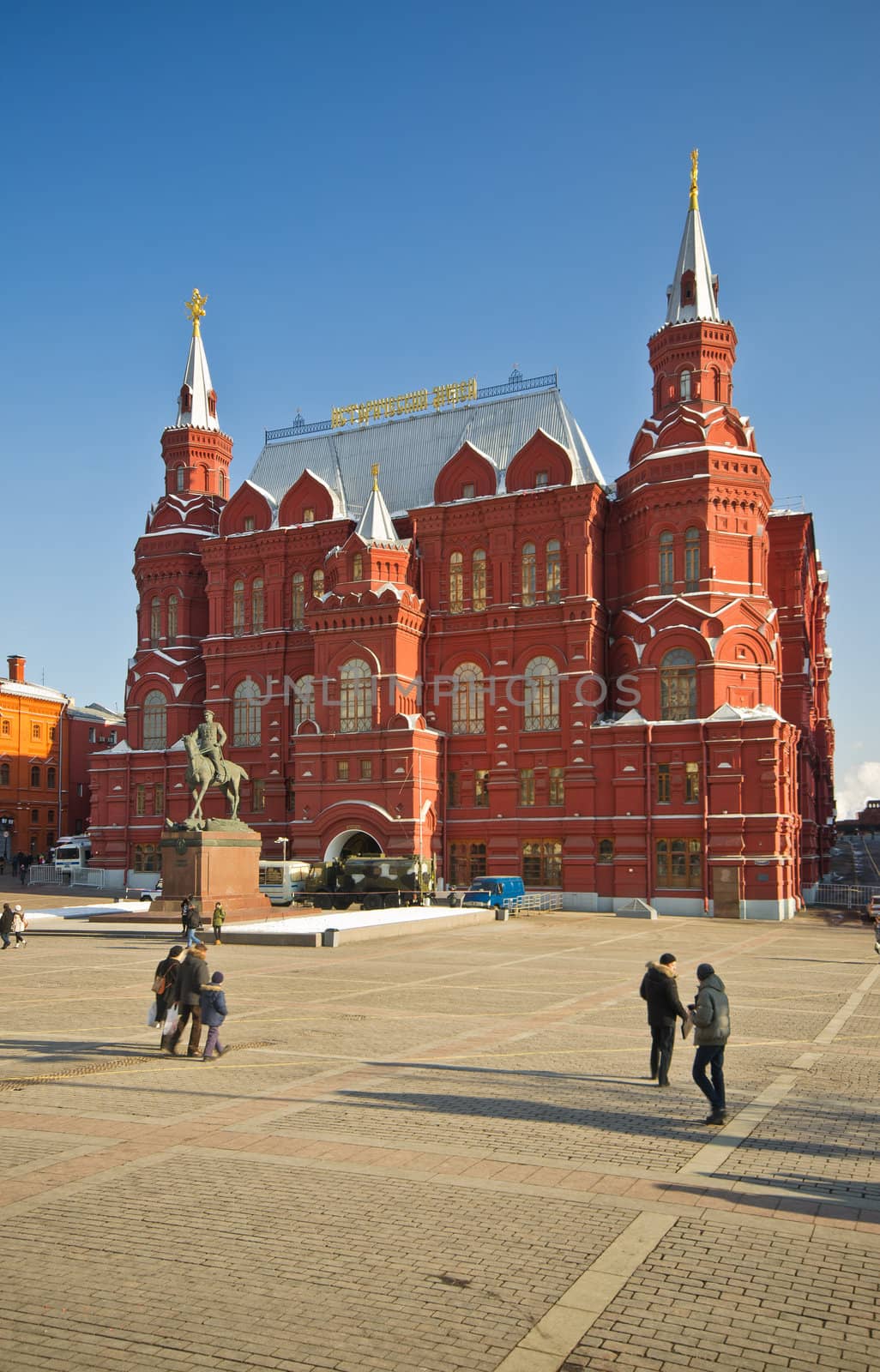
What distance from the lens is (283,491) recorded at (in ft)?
234

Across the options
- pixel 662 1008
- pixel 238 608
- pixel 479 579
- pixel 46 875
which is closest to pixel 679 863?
pixel 479 579

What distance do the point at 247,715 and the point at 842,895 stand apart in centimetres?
3551

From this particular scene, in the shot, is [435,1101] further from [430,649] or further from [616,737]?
[430,649]

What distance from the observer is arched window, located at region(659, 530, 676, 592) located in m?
57.0

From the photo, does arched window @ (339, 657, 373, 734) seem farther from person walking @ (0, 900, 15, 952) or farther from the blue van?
person walking @ (0, 900, 15, 952)

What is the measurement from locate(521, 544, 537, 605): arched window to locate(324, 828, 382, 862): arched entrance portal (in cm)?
1498

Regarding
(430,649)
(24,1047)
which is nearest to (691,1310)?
(24,1047)

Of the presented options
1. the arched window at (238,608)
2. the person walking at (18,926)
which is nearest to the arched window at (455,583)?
the arched window at (238,608)

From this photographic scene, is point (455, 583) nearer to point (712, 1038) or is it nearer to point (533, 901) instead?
point (533, 901)

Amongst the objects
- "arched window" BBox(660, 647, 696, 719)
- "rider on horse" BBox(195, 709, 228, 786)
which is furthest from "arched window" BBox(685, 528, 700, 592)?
"rider on horse" BBox(195, 709, 228, 786)

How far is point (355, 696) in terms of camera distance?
60719mm

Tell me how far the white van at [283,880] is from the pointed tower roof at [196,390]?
3206 cm

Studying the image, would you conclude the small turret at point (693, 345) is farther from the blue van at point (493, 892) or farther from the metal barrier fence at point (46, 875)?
the metal barrier fence at point (46, 875)

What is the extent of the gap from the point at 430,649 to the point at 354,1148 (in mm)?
51688
